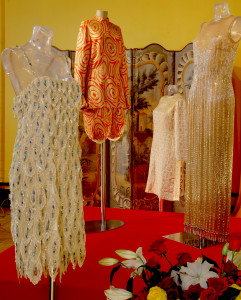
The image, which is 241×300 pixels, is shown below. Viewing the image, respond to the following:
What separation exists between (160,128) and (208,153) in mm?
1244

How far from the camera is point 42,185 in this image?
128cm

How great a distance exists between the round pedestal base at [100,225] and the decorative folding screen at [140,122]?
178cm

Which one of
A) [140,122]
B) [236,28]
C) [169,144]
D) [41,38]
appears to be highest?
[236,28]

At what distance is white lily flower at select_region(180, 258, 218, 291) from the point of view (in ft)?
2.35

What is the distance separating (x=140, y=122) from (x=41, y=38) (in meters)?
2.77

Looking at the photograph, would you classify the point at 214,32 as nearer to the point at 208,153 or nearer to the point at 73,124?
the point at 208,153

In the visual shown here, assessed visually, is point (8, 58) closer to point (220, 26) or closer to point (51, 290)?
point (51, 290)

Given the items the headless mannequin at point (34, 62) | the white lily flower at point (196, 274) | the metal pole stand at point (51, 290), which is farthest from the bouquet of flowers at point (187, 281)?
the headless mannequin at point (34, 62)

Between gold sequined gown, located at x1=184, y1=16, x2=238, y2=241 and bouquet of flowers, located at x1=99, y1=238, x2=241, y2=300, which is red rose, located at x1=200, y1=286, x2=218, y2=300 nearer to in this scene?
bouquet of flowers, located at x1=99, y1=238, x2=241, y2=300

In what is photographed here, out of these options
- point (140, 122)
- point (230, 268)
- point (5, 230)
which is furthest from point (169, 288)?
point (5, 230)

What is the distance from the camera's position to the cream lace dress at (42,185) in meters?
1.26

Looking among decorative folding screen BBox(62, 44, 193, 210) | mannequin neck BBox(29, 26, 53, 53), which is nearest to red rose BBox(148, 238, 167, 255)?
mannequin neck BBox(29, 26, 53, 53)

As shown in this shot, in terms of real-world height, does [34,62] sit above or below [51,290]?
above

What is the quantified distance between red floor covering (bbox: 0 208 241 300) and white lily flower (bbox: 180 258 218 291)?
78 centimetres
